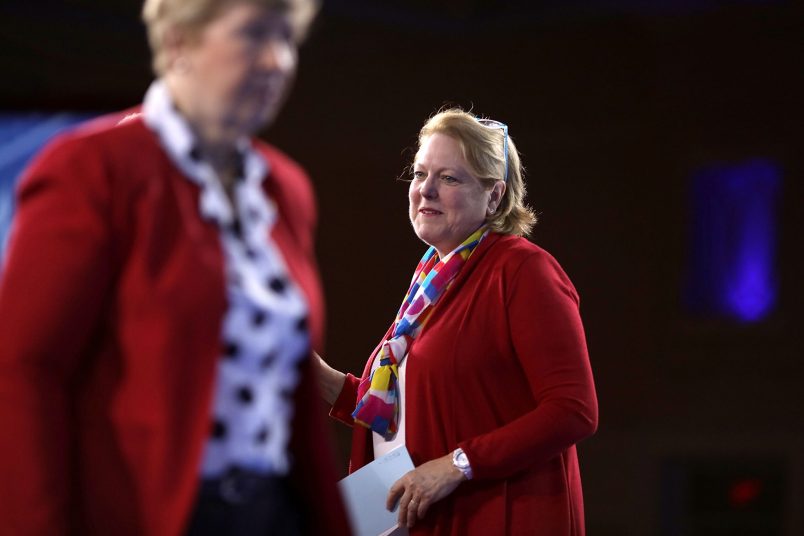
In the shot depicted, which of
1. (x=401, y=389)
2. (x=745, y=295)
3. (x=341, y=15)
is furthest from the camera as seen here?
(x=745, y=295)

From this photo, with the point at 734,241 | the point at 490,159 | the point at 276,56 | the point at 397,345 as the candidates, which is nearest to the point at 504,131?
the point at 490,159

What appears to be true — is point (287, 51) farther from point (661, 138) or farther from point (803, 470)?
point (803, 470)

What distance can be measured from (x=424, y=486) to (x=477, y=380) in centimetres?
22

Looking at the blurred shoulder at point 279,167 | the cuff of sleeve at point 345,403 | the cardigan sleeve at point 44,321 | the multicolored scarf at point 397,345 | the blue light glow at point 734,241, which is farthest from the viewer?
the blue light glow at point 734,241

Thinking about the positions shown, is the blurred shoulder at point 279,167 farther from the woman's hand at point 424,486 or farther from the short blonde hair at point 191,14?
the woman's hand at point 424,486

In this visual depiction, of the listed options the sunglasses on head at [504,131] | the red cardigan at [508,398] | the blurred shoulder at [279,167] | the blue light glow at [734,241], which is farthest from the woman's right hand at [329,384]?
the blue light glow at [734,241]

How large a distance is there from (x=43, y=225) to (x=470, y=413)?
4.13 feet

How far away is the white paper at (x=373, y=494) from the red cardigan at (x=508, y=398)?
7cm

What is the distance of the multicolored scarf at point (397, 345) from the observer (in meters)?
2.33

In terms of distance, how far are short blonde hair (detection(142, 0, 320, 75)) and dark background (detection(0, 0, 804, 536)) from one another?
4.15 metres

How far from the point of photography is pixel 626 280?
18.6 ft

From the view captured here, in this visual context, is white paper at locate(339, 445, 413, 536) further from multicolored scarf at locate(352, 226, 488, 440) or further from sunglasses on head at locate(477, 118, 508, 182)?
sunglasses on head at locate(477, 118, 508, 182)

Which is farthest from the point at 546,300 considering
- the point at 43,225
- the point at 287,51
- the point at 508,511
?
the point at 43,225

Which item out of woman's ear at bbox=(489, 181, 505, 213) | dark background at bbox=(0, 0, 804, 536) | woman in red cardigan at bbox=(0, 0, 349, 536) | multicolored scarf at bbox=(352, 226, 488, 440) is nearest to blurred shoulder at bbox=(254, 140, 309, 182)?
woman in red cardigan at bbox=(0, 0, 349, 536)
